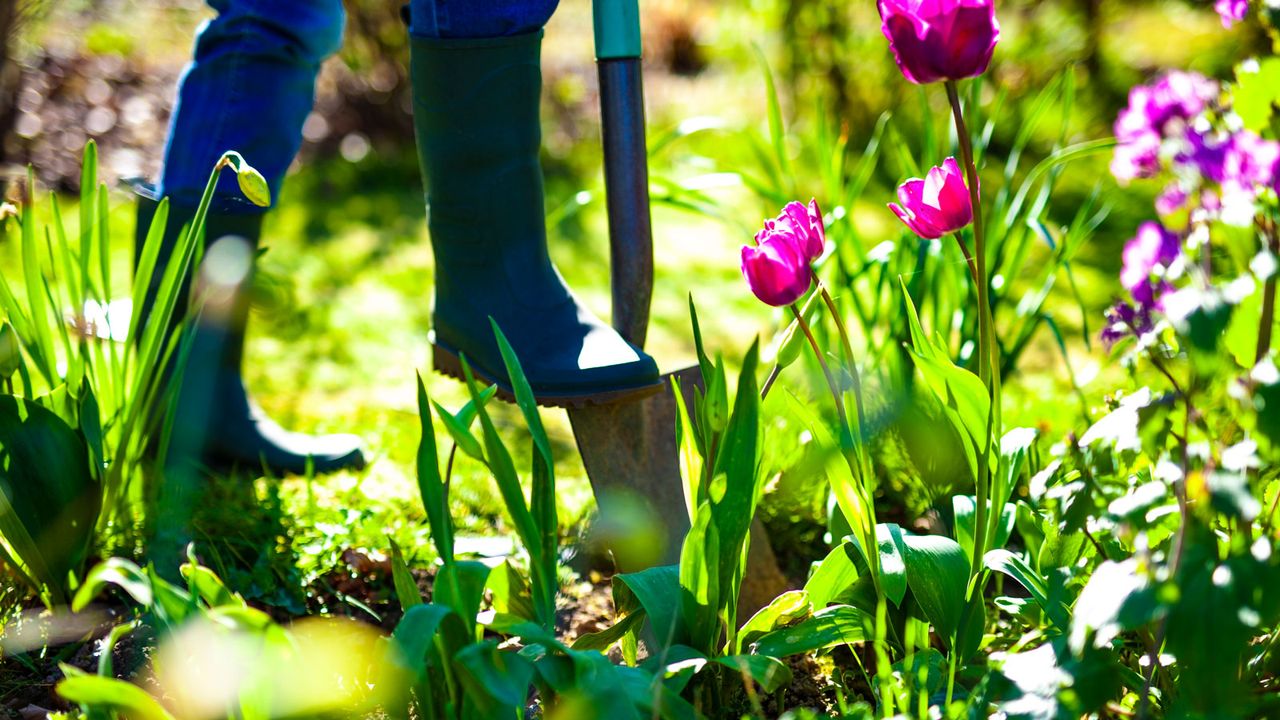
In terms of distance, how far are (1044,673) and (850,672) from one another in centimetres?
45

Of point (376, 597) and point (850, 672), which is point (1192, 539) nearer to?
point (850, 672)

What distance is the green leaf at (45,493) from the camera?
124 cm

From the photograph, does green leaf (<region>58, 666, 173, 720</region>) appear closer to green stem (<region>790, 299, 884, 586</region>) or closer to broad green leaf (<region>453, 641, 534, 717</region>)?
broad green leaf (<region>453, 641, 534, 717</region>)

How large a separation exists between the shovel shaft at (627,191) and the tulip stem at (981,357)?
561 mm

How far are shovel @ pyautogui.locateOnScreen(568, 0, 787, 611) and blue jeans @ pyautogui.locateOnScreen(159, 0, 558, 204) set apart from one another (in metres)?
0.44

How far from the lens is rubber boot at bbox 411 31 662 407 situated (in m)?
1.46

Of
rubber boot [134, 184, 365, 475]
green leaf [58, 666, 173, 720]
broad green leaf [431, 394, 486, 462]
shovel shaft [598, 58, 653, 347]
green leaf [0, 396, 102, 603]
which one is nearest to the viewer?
green leaf [58, 666, 173, 720]

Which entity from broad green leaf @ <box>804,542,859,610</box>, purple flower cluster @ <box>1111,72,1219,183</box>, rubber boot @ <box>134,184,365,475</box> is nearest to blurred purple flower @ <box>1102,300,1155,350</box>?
purple flower cluster @ <box>1111,72,1219,183</box>

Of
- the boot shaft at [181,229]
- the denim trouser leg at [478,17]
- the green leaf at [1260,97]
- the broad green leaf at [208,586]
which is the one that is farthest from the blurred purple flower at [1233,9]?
the boot shaft at [181,229]

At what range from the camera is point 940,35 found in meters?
0.92

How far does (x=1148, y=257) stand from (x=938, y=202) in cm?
27

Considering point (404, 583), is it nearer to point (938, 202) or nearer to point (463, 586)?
point (463, 586)

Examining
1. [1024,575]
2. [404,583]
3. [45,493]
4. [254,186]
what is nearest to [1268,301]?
[1024,575]

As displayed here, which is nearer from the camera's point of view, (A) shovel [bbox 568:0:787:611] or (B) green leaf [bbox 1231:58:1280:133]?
(B) green leaf [bbox 1231:58:1280:133]
